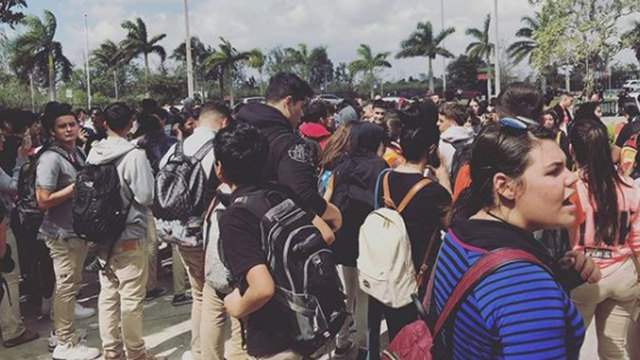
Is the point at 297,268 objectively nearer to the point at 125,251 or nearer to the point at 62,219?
the point at 125,251

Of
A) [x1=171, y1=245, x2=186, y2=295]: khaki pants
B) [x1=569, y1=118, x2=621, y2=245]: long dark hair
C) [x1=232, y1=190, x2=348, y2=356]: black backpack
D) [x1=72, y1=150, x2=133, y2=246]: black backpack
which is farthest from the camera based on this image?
[x1=171, y1=245, x2=186, y2=295]: khaki pants

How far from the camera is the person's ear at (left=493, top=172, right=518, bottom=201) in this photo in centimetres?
162

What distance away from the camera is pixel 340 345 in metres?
4.29

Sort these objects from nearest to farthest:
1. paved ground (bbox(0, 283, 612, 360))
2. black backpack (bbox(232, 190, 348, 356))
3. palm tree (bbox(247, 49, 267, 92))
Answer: black backpack (bbox(232, 190, 348, 356)), paved ground (bbox(0, 283, 612, 360)), palm tree (bbox(247, 49, 267, 92))

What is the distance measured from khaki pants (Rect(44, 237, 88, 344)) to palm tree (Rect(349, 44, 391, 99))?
5069 centimetres

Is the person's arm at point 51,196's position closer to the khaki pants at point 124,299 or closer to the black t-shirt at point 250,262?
the khaki pants at point 124,299

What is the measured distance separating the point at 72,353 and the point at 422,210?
281cm

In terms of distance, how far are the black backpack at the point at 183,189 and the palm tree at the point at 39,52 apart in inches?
1672

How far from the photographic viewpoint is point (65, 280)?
14.0 feet

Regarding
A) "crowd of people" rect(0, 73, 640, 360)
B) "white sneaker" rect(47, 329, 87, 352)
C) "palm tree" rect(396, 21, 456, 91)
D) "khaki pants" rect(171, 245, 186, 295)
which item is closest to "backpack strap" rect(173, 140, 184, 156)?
"crowd of people" rect(0, 73, 640, 360)

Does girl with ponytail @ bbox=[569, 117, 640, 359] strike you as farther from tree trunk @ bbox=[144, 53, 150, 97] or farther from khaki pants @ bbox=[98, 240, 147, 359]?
tree trunk @ bbox=[144, 53, 150, 97]

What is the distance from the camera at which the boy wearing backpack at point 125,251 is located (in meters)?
3.97

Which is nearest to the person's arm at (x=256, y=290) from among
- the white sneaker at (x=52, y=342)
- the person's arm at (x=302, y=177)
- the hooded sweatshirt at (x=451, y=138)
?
the person's arm at (x=302, y=177)

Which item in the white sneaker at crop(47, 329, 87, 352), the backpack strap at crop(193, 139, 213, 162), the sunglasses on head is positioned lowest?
the white sneaker at crop(47, 329, 87, 352)
